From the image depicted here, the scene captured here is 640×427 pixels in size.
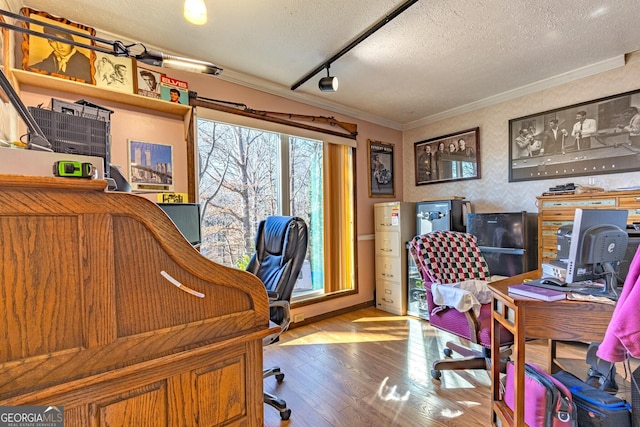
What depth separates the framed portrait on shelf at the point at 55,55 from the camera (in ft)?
5.85

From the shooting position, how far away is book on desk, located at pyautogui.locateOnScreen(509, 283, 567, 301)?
134cm

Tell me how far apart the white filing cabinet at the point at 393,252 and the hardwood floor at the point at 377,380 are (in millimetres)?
591

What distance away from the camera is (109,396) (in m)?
0.54

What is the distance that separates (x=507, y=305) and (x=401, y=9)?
1.96 meters

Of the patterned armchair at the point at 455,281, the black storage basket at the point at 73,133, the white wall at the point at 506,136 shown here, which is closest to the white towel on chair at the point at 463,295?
the patterned armchair at the point at 455,281

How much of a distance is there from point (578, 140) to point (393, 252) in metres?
2.31

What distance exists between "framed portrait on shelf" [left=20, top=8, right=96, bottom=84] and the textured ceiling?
0.43 ft

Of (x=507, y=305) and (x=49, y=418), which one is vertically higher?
(x=49, y=418)

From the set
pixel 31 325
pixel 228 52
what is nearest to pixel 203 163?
pixel 228 52

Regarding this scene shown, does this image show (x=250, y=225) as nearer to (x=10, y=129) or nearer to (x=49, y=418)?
(x=10, y=129)

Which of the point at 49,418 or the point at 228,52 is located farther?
the point at 228,52

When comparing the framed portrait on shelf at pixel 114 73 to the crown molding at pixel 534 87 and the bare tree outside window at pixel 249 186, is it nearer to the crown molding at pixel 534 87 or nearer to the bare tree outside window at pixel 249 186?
the bare tree outside window at pixel 249 186

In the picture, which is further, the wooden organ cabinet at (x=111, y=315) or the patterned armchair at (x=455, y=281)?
the patterned armchair at (x=455, y=281)

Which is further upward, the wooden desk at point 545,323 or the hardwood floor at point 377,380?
the wooden desk at point 545,323
